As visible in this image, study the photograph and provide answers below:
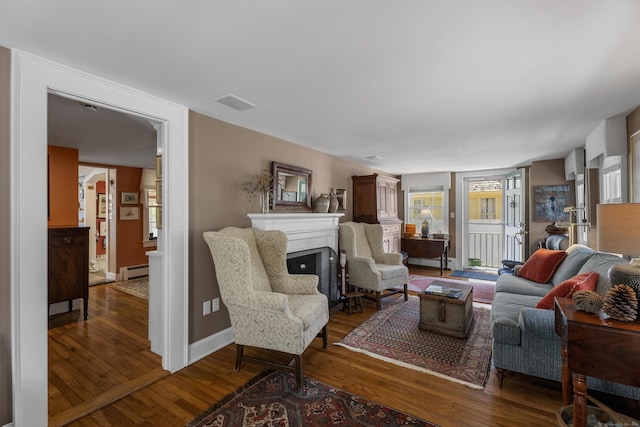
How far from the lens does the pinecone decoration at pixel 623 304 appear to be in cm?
140

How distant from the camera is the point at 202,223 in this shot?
2656 mm

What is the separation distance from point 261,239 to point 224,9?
1.93 m

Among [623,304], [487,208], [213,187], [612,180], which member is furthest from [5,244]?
[487,208]

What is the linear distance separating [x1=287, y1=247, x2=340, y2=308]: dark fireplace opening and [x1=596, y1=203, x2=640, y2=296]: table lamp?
8.30ft

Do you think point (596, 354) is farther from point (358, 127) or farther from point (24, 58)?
point (24, 58)

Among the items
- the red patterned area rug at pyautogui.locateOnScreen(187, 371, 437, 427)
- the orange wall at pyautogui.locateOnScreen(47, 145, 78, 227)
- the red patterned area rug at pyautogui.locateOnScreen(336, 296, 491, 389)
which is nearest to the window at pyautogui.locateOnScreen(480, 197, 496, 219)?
the red patterned area rug at pyautogui.locateOnScreen(336, 296, 491, 389)

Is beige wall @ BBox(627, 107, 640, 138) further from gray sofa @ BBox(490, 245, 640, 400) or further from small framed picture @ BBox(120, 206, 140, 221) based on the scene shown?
small framed picture @ BBox(120, 206, 140, 221)

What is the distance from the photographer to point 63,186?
386 cm

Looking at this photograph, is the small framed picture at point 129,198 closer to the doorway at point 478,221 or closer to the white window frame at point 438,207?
the white window frame at point 438,207

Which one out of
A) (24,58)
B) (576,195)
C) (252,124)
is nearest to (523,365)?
(252,124)

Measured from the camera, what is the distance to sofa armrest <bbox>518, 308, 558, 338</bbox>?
1.89 metres

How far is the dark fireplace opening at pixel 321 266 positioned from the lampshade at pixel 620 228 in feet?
8.27

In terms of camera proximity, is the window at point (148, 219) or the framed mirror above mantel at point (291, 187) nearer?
the framed mirror above mantel at point (291, 187)

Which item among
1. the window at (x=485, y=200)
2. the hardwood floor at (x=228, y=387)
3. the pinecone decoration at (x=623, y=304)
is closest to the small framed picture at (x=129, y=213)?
the hardwood floor at (x=228, y=387)
